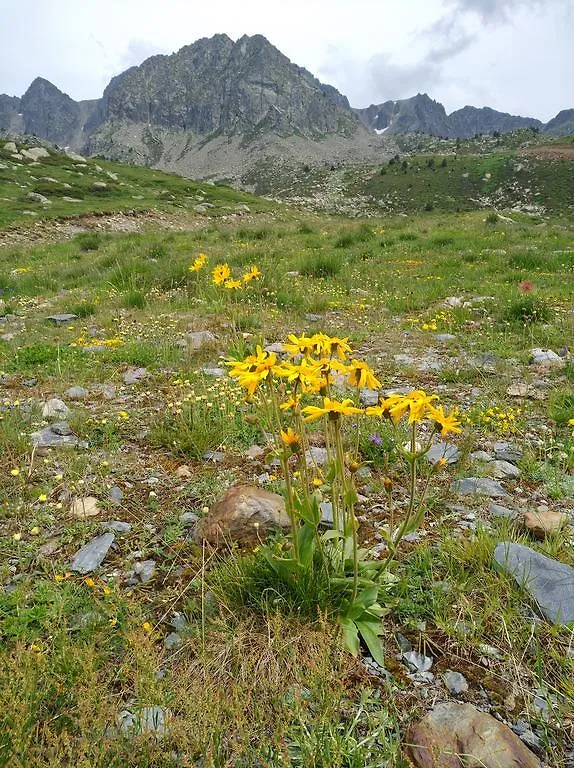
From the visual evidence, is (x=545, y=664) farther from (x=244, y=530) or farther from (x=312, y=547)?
(x=244, y=530)

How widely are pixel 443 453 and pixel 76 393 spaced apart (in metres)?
3.70

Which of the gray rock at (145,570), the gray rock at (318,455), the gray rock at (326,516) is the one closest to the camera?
the gray rock at (145,570)

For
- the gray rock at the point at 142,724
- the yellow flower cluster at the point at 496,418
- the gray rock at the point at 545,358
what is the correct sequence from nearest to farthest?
the gray rock at the point at 142,724 < the yellow flower cluster at the point at 496,418 < the gray rock at the point at 545,358

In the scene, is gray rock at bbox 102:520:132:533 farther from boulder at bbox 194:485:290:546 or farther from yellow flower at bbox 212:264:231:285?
yellow flower at bbox 212:264:231:285

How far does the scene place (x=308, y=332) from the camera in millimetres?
6910

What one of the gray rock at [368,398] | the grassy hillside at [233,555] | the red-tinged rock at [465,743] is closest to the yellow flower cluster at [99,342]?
the grassy hillside at [233,555]

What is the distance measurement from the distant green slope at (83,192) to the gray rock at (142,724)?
84.7 feet

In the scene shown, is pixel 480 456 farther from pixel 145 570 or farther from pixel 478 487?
pixel 145 570

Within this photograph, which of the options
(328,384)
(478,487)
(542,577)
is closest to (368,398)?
(478,487)

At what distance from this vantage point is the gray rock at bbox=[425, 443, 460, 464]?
3.63m

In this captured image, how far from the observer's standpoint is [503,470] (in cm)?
→ 348

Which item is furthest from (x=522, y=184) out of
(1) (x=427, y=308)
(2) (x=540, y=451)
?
(2) (x=540, y=451)

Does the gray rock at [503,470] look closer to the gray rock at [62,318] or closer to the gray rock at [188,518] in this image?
the gray rock at [188,518]

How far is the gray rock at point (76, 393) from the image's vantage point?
480 centimetres
